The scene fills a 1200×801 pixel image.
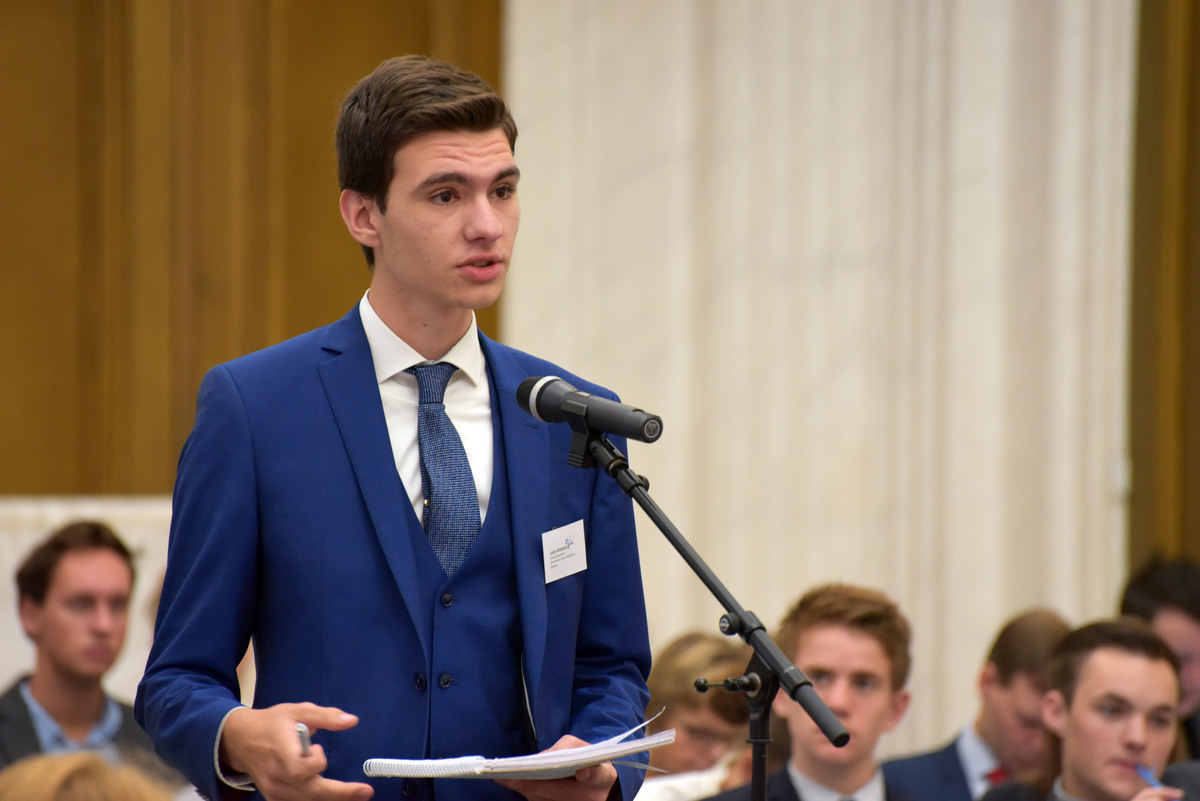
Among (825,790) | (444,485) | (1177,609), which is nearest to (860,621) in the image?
(825,790)

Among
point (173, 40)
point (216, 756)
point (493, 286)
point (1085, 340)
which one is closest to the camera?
point (216, 756)

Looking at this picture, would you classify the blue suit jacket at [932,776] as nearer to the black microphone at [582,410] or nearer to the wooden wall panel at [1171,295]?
the wooden wall panel at [1171,295]

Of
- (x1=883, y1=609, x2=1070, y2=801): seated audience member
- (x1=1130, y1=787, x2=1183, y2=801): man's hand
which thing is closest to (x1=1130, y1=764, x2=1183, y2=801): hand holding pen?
(x1=1130, y1=787, x2=1183, y2=801): man's hand

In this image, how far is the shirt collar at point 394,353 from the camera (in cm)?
182

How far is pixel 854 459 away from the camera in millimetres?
4965

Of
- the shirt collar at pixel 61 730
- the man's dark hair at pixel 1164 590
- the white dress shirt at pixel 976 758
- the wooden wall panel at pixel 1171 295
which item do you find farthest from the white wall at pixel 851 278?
the shirt collar at pixel 61 730

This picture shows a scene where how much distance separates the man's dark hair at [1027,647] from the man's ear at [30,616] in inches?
98.3

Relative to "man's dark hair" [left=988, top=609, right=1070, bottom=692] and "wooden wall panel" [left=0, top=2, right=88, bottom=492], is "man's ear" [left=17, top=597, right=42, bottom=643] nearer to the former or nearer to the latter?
"wooden wall panel" [left=0, top=2, right=88, bottom=492]

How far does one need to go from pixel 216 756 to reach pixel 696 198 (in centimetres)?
374

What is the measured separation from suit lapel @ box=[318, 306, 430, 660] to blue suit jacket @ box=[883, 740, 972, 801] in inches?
81.0

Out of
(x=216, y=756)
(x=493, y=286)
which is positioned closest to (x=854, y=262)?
(x=493, y=286)

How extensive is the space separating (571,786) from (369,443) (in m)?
0.47

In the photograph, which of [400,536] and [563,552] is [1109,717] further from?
[400,536]

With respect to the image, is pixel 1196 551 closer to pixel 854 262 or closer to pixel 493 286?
pixel 854 262
